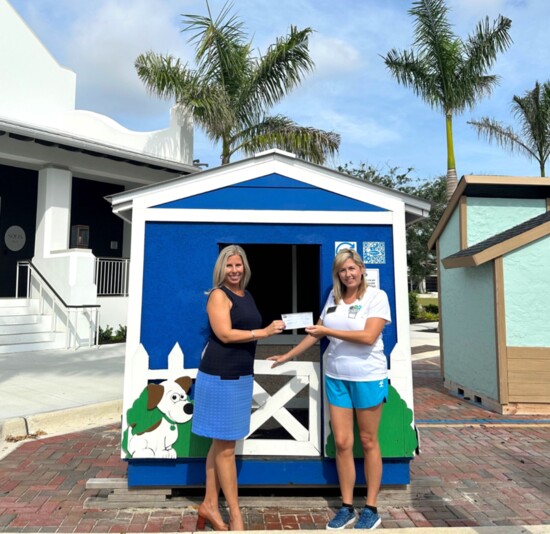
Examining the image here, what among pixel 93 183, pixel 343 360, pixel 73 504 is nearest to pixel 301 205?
pixel 343 360

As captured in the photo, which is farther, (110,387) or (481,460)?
(110,387)

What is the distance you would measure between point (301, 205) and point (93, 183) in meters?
12.9

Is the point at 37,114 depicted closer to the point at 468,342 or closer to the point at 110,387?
the point at 110,387

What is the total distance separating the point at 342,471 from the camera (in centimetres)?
303

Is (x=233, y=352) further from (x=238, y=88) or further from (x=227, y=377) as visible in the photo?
(x=238, y=88)

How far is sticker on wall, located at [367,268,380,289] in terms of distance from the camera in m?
3.42

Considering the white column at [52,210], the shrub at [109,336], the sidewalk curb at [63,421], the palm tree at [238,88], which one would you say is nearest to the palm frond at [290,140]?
the palm tree at [238,88]

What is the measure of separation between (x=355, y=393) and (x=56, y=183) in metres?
11.4

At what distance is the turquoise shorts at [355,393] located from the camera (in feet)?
9.62

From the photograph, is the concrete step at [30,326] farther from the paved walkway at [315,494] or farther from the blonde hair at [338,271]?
the blonde hair at [338,271]

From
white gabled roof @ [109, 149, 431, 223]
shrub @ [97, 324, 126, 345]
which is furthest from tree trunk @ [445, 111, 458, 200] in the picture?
white gabled roof @ [109, 149, 431, 223]

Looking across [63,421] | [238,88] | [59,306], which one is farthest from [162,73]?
[63,421]

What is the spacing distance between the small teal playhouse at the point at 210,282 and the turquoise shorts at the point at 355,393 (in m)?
0.36

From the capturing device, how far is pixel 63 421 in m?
5.39
